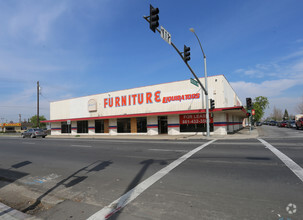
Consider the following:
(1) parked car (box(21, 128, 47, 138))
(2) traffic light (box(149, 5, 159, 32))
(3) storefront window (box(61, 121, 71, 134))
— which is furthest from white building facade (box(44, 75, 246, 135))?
(2) traffic light (box(149, 5, 159, 32))

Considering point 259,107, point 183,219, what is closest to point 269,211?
point 183,219

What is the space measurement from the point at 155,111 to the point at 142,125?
10.4ft

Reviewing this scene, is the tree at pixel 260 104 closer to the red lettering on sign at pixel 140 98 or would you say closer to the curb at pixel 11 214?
the red lettering on sign at pixel 140 98

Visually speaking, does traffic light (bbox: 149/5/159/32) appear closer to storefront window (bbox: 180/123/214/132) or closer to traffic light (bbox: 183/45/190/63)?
traffic light (bbox: 183/45/190/63)

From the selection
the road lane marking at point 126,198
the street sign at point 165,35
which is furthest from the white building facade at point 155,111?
the road lane marking at point 126,198

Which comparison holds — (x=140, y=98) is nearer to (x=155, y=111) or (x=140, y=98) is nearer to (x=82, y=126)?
(x=155, y=111)

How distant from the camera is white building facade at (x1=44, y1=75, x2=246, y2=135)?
872 inches

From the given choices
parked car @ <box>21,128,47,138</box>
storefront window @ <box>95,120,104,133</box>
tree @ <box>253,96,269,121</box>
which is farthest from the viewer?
tree @ <box>253,96,269,121</box>

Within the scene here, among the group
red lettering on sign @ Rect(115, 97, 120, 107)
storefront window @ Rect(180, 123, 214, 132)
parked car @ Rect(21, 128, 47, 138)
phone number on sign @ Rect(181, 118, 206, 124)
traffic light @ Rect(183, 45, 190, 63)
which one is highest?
traffic light @ Rect(183, 45, 190, 63)

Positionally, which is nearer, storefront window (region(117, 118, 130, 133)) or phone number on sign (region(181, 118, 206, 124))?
phone number on sign (region(181, 118, 206, 124))

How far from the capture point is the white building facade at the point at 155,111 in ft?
72.6

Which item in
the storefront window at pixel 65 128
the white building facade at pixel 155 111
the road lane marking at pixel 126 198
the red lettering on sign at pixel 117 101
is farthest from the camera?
the storefront window at pixel 65 128

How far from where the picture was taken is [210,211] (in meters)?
3.55

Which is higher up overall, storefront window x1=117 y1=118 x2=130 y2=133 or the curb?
storefront window x1=117 y1=118 x2=130 y2=133
